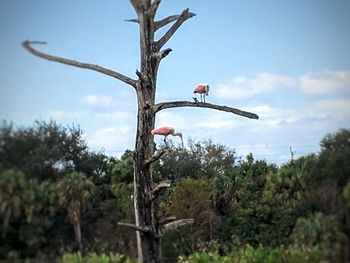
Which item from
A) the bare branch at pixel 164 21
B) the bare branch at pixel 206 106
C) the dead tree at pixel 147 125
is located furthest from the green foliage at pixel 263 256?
the bare branch at pixel 164 21

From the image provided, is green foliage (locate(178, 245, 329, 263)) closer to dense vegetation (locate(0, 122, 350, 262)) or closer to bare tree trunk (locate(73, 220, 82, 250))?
dense vegetation (locate(0, 122, 350, 262))

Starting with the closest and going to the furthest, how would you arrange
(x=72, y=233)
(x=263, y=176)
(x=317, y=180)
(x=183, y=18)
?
(x=72, y=233) → (x=317, y=180) → (x=183, y=18) → (x=263, y=176)

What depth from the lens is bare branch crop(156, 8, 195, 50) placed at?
15.8 metres

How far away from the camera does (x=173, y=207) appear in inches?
707

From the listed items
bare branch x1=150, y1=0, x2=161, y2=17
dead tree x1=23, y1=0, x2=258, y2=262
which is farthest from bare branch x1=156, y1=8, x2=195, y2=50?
bare branch x1=150, y1=0, x2=161, y2=17

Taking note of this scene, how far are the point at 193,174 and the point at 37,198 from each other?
12506mm

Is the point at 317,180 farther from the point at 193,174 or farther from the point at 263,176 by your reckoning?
the point at 193,174

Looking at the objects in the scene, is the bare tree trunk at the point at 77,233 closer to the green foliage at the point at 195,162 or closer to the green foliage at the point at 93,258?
the green foliage at the point at 93,258

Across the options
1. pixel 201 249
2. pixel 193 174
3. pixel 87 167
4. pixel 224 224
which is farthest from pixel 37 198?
pixel 193 174

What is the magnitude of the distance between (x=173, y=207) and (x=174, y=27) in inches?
215

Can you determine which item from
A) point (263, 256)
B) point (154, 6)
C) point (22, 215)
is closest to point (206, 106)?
point (154, 6)

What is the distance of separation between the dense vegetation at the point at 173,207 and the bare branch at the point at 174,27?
3.54 meters

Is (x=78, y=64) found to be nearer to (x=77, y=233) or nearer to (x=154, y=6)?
(x=154, y=6)

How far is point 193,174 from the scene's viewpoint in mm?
23547
